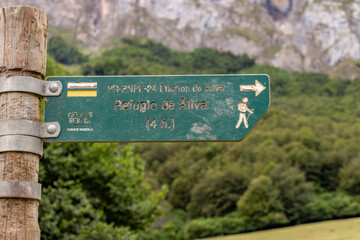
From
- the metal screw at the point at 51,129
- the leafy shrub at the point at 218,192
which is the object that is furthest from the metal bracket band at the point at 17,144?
the leafy shrub at the point at 218,192

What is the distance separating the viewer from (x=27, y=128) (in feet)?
9.21

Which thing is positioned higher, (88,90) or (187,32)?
(187,32)

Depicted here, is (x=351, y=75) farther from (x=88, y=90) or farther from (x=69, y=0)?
(x=88, y=90)

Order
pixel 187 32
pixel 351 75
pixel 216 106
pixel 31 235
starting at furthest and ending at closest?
pixel 187 32, pixel 351 75, pixel 216 106, pixel 31 235

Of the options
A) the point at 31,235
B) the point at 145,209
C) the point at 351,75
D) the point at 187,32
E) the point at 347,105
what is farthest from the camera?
the point at 187,32

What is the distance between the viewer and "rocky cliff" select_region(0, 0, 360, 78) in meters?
138

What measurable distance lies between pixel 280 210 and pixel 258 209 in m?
2.97

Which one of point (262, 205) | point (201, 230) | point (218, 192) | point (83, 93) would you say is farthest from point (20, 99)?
point (218, 192)

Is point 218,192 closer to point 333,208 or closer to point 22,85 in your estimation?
point 333,208

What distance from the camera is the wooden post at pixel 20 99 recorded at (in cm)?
267

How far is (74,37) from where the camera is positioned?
137 m

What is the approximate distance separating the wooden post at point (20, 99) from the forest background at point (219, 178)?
355 inches

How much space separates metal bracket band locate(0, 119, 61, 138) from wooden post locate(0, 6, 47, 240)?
35 millimetres

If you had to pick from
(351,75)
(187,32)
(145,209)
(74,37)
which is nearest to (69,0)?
(74,37)
